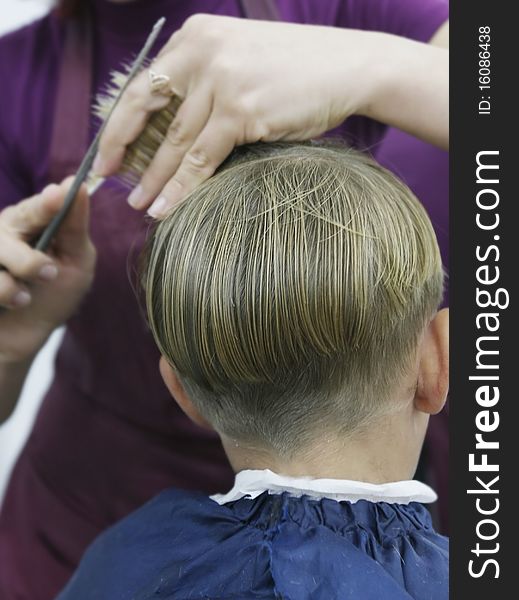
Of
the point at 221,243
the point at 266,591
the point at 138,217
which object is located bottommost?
the point at 266,591

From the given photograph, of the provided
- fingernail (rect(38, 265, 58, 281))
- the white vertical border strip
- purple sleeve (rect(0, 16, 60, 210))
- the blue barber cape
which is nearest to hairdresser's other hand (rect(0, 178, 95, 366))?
fingernail (rect(38, 265, 58, 281))

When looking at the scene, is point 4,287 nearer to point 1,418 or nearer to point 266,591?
point 1,418

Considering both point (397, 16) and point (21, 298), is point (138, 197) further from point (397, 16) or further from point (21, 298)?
point (397, 16)

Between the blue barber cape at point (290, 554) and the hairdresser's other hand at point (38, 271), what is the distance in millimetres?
333

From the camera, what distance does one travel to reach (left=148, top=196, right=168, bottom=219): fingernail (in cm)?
82

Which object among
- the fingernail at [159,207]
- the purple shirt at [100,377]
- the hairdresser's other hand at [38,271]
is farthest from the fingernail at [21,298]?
the fingernail at [159,207]

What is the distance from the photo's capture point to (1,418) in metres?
1.15

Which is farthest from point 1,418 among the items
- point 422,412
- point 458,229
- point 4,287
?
point 458,229

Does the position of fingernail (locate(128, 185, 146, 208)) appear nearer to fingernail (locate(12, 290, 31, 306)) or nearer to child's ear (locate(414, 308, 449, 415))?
fingernail (locate(12, 290, 31, 306))

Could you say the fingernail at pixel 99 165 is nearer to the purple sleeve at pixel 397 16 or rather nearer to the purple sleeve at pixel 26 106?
the purple sleeve at pixel 26 106

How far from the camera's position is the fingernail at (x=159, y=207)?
821 millimetres

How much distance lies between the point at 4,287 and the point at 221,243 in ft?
1.16

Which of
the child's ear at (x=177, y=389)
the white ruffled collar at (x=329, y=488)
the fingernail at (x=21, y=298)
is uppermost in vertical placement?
the fingernail at (x=21, y=298)

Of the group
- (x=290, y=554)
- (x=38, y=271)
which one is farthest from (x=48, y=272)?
(x=290, y=554)
